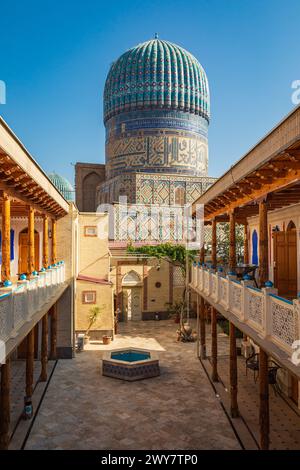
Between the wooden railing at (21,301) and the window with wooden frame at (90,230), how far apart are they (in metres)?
8.25

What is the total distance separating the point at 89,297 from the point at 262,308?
1364 cm

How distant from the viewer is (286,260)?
512 inches

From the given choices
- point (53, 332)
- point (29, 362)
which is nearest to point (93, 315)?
point (53, 332)

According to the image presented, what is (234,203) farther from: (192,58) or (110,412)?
(192,58)

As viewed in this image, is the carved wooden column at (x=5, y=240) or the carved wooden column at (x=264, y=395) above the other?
the carved wooden column at (x=5, y=240)

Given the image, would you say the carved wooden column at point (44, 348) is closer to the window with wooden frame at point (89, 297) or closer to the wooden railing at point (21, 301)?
the wooden railing at point (21, 301)

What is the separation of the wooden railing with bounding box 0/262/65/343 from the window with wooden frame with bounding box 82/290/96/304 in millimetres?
7090

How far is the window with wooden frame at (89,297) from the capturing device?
65.0ft

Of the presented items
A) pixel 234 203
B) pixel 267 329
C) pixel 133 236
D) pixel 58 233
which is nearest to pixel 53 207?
pixel 58 233

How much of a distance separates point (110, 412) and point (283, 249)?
7078 mm

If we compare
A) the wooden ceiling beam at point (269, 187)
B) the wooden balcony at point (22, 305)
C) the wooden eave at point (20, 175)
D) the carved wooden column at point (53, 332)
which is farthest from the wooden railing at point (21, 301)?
the wooden ceiling beam at point (269, 187)

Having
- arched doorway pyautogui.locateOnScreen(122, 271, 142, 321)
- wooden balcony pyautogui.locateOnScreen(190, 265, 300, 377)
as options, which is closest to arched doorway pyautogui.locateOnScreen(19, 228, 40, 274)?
wooden balcony pyautogui.locateOnScreen(190, 265, 300, 377)

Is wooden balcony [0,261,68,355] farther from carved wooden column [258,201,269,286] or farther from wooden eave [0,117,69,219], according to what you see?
carved wooden column [258,201,269,286]

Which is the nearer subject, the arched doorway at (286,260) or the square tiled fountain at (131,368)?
the arched doorway at (286,260)
